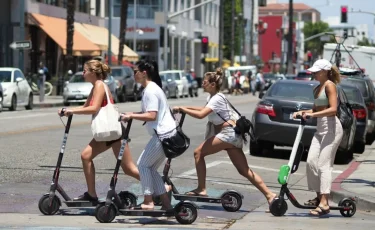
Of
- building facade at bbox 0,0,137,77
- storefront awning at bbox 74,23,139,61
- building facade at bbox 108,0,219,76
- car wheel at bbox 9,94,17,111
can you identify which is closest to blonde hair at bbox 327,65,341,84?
car wheel at bbox 9,94,17,111

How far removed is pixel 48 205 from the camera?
10.9m

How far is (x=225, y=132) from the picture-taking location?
11609 mm

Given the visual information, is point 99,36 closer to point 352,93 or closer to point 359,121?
point 352,93

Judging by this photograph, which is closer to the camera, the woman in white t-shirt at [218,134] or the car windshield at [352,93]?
the woman in white t-shirt at [218,134]

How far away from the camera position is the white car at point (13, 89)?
3544 cm

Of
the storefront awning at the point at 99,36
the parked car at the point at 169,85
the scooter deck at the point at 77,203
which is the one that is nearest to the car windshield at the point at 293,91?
the scooter deck at the point at 77,203

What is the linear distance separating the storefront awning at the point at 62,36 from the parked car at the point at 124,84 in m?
6.33

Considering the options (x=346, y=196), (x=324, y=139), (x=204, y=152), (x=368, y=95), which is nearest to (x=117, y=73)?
(x=368, y=95)

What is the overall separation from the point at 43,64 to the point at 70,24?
9559mm

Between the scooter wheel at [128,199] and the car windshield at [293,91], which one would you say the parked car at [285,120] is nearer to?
the car windshield at [293,91]

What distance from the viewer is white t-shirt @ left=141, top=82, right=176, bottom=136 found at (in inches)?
408

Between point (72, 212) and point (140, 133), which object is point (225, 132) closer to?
point (72, 212)

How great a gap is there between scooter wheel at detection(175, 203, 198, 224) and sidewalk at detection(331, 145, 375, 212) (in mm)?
3108

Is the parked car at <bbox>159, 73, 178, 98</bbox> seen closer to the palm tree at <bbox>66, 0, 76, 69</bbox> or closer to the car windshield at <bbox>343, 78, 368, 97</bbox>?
the palm tree at <bbox>66, 0, 76, 69</bbox>
